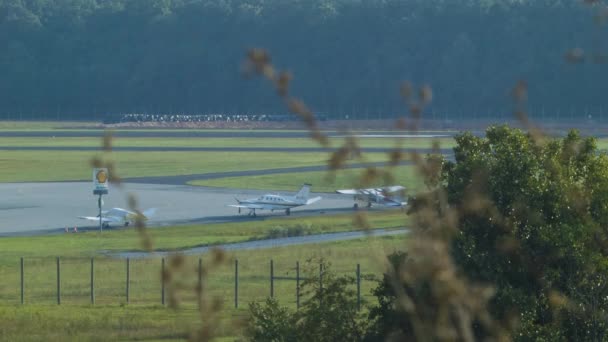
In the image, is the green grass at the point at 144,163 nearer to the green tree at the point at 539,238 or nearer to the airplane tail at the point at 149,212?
the airplane tail at the point at 149,212

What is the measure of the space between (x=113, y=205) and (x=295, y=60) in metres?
97.3

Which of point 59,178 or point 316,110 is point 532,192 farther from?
point 316,110

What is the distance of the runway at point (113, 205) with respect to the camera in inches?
2336

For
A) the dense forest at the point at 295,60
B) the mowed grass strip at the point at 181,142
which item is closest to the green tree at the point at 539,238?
the dense forest at the point at 295,60

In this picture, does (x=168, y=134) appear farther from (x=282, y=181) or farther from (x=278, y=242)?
(x=278, y=242)

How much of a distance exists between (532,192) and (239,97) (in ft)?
522

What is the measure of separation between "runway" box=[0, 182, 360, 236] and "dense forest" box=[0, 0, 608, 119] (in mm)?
39785

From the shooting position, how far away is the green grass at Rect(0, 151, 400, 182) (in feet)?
295

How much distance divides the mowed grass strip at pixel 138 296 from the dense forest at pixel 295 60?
6331 centimetres

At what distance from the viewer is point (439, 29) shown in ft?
510

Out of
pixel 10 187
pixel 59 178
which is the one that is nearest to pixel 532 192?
pixel 10 187

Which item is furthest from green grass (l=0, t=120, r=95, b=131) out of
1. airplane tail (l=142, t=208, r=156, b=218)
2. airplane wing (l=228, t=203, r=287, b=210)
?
airplane wing (l=228, t=203, r=287, b=210)

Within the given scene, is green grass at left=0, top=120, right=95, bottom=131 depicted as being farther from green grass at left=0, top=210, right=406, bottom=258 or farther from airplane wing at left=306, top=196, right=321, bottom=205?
green grass at left=0, top=210, right=406, bottom=258

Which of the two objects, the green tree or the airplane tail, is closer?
the green tree
